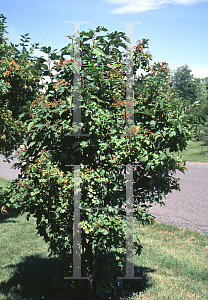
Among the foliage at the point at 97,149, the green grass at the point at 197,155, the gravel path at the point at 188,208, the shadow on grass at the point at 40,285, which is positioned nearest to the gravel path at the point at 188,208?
the gravel path at the point at 188,208

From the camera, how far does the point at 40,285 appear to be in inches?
159

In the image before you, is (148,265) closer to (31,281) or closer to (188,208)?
(31,281)

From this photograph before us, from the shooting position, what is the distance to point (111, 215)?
3072 millimetres

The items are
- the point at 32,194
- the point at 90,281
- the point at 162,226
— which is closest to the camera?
the point at 32,194

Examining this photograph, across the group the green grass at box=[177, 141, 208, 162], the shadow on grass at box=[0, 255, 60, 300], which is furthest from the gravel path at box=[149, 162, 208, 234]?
the green grass at box=[177, 141, 208, 162]

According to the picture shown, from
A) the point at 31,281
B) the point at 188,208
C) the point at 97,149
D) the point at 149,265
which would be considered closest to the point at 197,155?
the point at 188,208

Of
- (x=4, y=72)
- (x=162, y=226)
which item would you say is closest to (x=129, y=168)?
(x=4, y=72)

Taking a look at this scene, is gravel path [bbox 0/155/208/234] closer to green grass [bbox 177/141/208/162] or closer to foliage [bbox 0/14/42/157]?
foliage [bbox 0/14/42/157]

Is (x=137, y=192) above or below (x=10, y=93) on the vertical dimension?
below

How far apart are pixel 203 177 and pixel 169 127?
1189 cm

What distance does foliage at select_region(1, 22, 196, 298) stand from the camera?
2955mm

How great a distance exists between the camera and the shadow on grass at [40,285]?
3.69m

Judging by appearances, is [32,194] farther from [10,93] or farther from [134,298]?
[10,93]

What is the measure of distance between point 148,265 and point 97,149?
2613 mm
